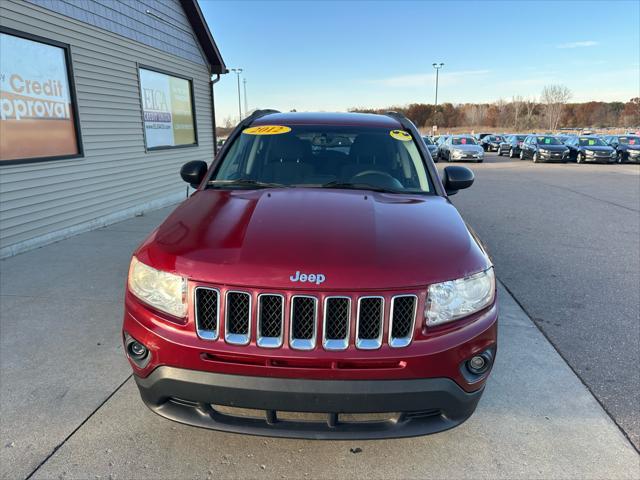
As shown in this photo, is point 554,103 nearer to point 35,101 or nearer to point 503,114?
point 503,114

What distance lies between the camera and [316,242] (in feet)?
6.96

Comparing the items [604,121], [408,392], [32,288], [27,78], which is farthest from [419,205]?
[604,121]

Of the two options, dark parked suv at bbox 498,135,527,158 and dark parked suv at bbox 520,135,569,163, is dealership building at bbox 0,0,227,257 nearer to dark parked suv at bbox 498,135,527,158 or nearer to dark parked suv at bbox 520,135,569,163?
dark parked suv at bbox 520,135,569,163

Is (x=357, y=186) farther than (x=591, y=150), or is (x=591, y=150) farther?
(x=591, y=150)

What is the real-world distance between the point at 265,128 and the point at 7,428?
104 inches

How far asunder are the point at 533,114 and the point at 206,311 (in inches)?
3503

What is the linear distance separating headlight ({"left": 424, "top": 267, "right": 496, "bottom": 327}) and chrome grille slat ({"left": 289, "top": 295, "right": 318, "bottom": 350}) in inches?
19.6

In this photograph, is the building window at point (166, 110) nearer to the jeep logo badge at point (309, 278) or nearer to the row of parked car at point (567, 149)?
the jeep logo badge at point (309, 278)

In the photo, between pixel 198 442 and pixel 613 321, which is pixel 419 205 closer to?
pixel 198 442

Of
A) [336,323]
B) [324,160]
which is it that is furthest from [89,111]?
[336,323]

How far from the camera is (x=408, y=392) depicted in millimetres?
1883

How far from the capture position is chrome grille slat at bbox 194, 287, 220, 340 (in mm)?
1944

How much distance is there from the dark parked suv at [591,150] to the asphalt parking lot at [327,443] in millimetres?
22448

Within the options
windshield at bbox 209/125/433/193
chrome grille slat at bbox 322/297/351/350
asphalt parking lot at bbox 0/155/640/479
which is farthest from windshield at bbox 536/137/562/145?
chrome grille slat at bbox 322/297/351/350
